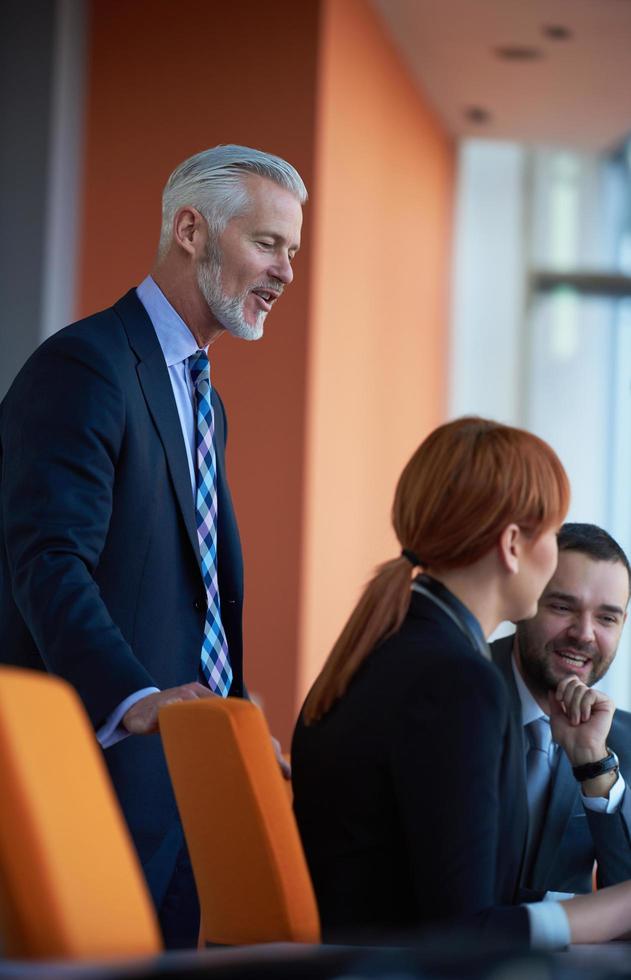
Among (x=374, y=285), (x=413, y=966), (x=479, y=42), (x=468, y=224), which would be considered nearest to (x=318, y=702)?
(x=413, y=966)

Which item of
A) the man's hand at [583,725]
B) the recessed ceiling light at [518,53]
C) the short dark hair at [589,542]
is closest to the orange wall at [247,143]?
the recessed ceiling light at [518,53]

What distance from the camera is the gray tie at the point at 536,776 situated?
87.8 inches

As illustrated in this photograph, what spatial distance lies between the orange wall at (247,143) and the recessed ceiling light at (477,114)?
266 centimetres

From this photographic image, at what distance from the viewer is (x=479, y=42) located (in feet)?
23.0

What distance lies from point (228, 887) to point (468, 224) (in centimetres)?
762

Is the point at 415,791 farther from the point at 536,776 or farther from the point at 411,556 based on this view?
the point at 536,776

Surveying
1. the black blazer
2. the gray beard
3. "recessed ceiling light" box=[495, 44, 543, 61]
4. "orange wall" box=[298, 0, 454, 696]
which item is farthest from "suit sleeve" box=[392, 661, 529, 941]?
"recessed ceiling light" box=[495, 44, 543, 61]

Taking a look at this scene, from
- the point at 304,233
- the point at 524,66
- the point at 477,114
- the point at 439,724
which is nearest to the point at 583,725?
the point at 439,724

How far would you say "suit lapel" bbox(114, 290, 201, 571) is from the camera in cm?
244

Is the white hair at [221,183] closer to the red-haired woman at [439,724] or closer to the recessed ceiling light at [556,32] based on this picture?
the red-haired woman at [439,724]

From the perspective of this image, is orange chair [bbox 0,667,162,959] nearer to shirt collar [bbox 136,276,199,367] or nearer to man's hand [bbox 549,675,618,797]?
man's hand [bbox 549,675,618,797]

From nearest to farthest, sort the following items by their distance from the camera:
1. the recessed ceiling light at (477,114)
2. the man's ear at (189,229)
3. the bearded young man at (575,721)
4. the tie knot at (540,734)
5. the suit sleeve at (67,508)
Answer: the suit sleeve at (67,508) < the bearded young man at (575,721) < the tie knot at (540,734) < the man's ear at (189,229) < the recessed ceiling light at (477,114)

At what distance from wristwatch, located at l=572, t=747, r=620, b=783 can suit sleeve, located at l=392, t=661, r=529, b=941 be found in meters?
0.55

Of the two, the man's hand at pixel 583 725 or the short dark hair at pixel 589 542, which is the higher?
the short dark hair at pixel 589 542
